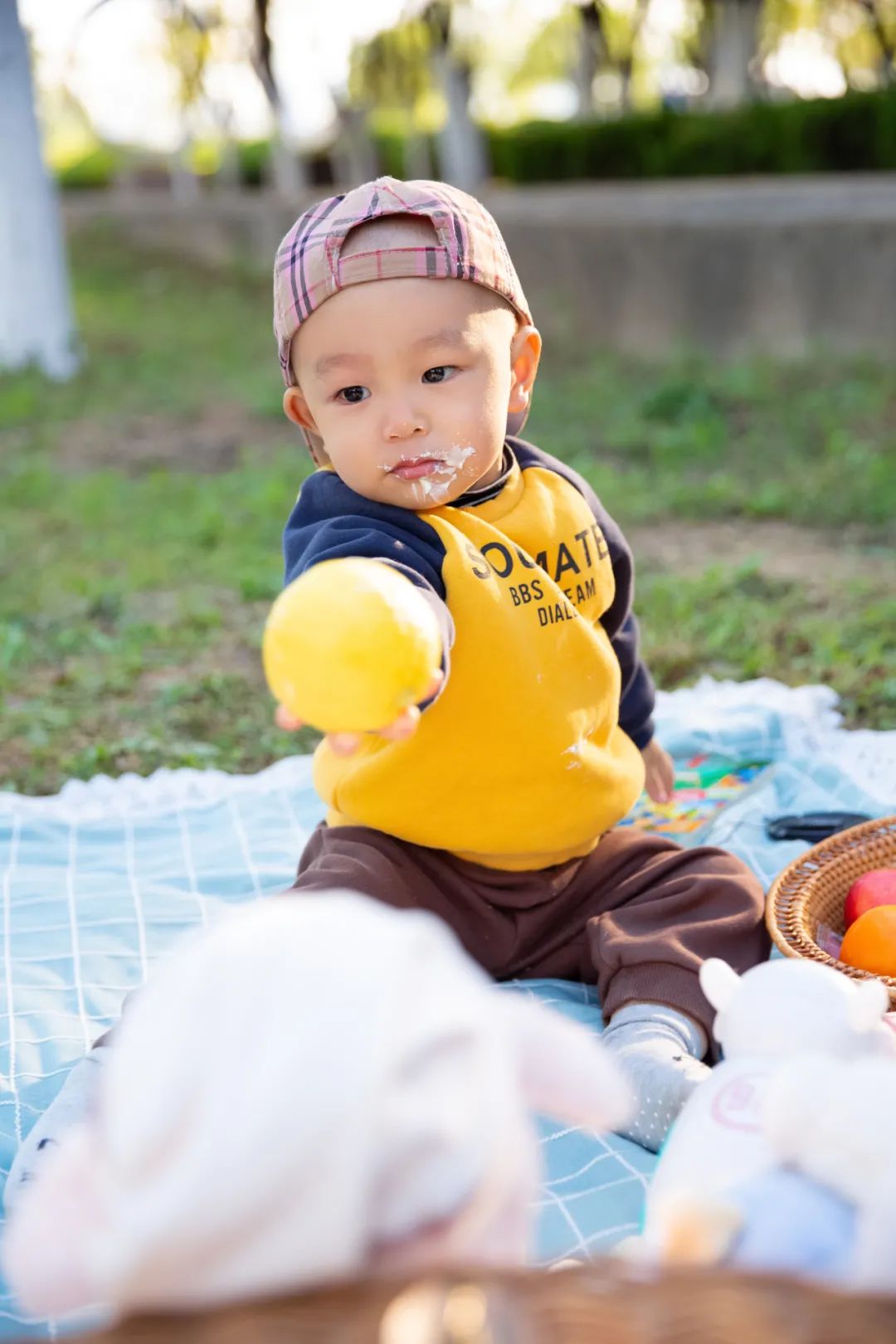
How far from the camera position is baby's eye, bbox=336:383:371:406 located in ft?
6.42

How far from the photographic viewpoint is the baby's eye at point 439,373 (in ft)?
6.42

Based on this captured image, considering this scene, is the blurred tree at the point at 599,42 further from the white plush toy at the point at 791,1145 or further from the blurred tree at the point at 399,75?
the white plush toy at the point at 791,1145

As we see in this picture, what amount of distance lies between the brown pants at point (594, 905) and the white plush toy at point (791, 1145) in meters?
0.53

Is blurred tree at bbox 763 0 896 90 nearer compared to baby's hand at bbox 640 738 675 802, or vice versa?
baby's hand at bbox 640 738 675 802

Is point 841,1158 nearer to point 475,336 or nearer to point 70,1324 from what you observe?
point 70,1324

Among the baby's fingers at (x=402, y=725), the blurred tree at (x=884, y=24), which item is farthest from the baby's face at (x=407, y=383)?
the blurred tree at (x=884, y=24)

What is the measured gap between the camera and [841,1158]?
118cm

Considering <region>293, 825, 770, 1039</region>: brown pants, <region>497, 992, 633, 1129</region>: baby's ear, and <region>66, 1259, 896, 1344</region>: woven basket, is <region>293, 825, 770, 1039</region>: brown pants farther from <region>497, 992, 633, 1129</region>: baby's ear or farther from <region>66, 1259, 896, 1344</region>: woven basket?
<region>66, 1259, 896, 1344</region>: woven basket

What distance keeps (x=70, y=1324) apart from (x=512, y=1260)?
67 cm

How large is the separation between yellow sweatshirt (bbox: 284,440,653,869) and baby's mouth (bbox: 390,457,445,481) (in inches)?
2.1

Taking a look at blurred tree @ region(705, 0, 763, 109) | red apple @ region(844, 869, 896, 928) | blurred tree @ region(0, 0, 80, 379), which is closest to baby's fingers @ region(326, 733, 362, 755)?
red apple @ region(844, 869, 896, 928)

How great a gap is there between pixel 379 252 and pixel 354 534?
14.3 inches

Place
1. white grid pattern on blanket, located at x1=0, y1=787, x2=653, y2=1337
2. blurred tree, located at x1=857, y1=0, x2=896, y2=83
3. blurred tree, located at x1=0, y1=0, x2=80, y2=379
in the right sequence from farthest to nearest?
blurred tree, located at x1=857, y1=0, x2=896, y2=83
blurred tree, located at x1=0, y1=0, x2=80, y2=379
white grid pattern on blanket, located at x1=0, y1=787, x2=653, y2=1337

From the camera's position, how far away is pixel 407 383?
76.1 inches
